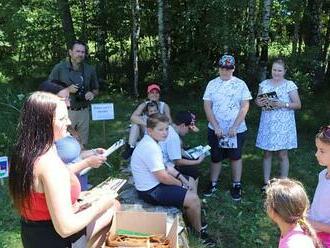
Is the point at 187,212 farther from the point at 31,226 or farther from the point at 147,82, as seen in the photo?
the point at 147,82

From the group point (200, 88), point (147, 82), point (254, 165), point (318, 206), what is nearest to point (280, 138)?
point (254, 165)

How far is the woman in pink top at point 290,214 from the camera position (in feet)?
7.97

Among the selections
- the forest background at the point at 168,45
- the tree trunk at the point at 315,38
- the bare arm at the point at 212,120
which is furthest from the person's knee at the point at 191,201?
the tree trunk at the point at 315,38

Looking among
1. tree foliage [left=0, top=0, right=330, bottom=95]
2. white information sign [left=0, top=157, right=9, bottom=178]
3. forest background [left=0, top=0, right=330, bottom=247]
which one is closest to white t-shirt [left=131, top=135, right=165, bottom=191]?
white information sign [left=0, top=157, right=9, bottom=178]

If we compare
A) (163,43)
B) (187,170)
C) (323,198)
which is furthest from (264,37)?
(323,198)

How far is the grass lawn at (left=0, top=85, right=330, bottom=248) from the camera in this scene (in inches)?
188

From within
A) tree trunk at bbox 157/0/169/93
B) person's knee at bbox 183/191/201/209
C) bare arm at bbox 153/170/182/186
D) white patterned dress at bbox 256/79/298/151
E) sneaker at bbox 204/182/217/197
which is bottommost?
sneaker at bbox 204/182/217/197

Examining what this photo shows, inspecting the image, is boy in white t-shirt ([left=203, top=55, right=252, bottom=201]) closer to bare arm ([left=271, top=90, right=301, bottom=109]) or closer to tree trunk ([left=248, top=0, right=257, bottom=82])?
bare arm ([left=271, top=90, right=301, bottom=109])

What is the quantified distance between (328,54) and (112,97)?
17.0 feet

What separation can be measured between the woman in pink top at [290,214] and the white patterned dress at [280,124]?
3.03m

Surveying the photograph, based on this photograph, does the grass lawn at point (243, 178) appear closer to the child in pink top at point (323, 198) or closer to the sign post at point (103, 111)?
the sign post at point (103, 111)

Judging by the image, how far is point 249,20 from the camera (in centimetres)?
947

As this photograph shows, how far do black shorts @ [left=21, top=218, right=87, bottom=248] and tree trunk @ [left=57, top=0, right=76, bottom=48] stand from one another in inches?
363

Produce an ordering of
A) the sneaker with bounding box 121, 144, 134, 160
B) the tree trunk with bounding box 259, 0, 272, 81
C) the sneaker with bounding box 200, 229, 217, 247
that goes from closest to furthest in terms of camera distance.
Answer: the sneaker with bounding box 200, 229, 217, 247 < the sneaker with bounding box 121, 144, 134, 160 < the tree trunk with bounding box 259, 0, 272, 81
